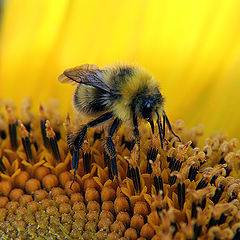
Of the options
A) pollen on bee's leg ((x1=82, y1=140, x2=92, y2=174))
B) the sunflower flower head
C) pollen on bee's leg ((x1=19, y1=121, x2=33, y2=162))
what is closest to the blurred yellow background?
the sunflower flower head

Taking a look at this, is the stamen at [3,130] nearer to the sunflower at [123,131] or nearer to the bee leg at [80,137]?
the sunflower at [123,131]

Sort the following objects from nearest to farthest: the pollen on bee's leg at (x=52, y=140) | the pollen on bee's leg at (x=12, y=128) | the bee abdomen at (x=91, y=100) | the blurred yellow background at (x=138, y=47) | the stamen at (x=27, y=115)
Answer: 1. the bee abdomen at (x=91, y=100)
2. the pollen on bee's leg at (x=52, y=140)
3. the pollen on bee's leg at (x=12, y=128)
4. the stamen at (x=27, y=115)
5. the blurred yellow background at (x=138, y=47)

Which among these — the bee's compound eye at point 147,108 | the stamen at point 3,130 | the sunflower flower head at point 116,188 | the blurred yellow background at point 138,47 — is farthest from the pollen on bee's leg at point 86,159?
the blurred yellow background at point 138,47

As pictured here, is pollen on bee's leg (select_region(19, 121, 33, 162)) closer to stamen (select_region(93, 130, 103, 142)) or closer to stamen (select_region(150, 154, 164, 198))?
stamen (select_region(93, 130, 103, 142))

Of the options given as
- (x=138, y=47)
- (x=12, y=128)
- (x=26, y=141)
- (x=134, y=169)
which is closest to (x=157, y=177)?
(x=134, y=169)

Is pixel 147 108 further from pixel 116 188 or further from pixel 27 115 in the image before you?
pixel 27 115

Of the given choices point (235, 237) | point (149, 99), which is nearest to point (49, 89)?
point (149, 99)
